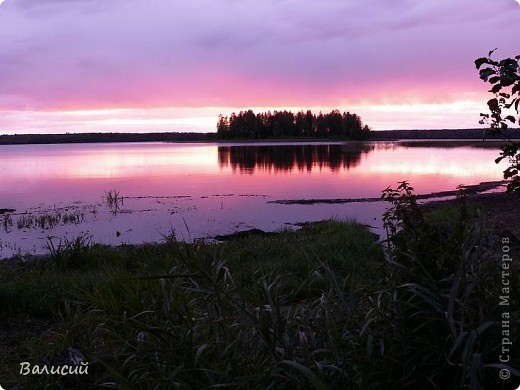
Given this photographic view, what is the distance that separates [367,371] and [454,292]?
68 cm

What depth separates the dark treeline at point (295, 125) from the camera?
161 m

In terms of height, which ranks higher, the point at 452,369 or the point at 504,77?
the point at 504,77

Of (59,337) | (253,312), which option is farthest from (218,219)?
(253,312)

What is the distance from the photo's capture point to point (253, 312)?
3.34 metres

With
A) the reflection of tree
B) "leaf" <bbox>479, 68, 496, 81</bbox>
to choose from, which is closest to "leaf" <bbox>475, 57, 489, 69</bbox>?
"leaf" <bbox>479, 68, 496, 81</bbox>

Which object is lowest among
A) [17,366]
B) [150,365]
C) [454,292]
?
[17,366]

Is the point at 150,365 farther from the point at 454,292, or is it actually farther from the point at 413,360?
the point at 454,292

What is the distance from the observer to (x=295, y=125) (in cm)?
16362

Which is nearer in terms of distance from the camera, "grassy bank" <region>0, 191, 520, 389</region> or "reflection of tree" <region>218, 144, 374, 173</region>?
"grassy bank" <region>0, 191, 520, 389</region>

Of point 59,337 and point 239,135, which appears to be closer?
point 59,337

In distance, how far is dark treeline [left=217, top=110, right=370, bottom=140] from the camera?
161m

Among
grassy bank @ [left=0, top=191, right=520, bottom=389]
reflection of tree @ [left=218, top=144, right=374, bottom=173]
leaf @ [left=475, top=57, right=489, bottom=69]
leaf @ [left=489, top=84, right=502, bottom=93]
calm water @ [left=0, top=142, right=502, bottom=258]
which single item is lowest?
calm water @ [left=0, top=142, right=502, bottom=258]

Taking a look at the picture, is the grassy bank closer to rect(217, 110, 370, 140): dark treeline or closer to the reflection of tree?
the reflection of tree

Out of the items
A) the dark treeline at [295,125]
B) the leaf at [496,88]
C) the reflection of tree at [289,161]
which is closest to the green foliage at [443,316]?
the leaf at [496,88]
